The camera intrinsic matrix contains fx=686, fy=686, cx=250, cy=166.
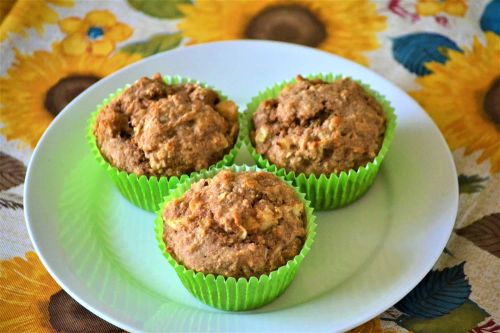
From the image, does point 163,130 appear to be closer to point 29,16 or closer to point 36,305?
point 36,305

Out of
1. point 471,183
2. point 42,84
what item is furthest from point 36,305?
point 471,183

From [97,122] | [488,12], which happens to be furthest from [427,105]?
[97,122]

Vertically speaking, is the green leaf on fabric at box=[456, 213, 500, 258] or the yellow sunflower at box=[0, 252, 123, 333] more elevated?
the yellow sunflower at box=[0, 252, 123, 333]

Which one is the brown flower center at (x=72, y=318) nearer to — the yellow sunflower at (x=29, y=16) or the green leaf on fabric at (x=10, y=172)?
the green leaf on fabric at (x=10, y=172)

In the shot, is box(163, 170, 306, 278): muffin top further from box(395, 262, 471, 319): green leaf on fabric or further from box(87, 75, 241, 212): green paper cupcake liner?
box(395, 262, 471, 319): green leaf on fabric

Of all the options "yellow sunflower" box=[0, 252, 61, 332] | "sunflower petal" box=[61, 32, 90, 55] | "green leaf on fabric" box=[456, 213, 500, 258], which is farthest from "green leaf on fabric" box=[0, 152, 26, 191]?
"green leaf on fabric" box=[456, 213, 500, 258]

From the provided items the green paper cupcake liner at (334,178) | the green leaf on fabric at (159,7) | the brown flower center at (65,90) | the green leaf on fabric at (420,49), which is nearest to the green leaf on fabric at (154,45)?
the green leaf on fabric at (159,7)

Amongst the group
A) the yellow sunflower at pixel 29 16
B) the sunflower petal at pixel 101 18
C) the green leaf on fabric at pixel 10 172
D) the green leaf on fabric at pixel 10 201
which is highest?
the yellow sunflower at pixel 29 16
